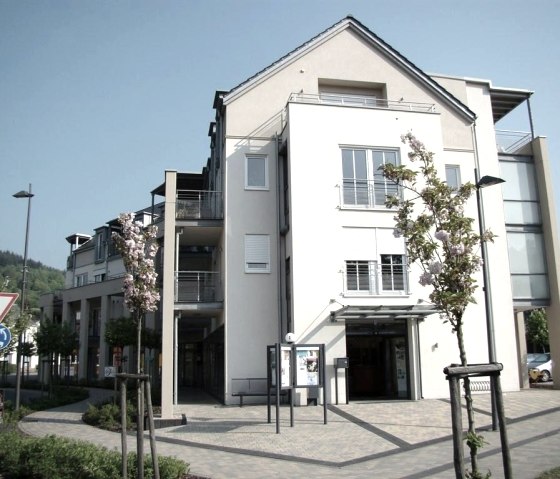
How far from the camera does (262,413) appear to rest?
57.5 ft

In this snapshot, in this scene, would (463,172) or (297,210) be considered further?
(463,172)

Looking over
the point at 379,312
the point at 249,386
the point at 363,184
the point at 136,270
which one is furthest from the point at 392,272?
the point at 136,270

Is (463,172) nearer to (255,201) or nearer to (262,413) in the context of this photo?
(255,201)

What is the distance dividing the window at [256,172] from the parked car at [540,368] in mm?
15951

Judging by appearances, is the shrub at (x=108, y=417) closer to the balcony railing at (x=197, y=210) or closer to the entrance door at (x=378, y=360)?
the entrance door at (x=378, y=360)

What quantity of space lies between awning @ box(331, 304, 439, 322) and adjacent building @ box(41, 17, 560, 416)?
0.26 ft

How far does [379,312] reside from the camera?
18.8 meters

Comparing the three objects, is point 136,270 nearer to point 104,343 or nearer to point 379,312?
point 379,312

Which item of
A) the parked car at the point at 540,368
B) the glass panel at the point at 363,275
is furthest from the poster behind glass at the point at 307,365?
the parked car at the point at 540,368

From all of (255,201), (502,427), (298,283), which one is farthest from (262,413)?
(502,427)

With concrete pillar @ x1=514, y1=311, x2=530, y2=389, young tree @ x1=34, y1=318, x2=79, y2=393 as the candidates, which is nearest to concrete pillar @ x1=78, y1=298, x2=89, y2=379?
young tree @ x1=34, y1=318, x2=79, y2=393

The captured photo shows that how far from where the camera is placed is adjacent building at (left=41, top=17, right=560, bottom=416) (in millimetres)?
19594

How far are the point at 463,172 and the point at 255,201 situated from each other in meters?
8.47

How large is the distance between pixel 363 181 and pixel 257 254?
4.69m
